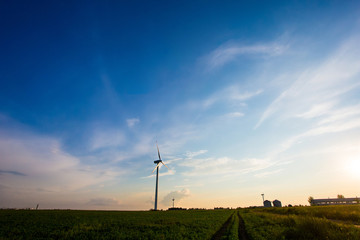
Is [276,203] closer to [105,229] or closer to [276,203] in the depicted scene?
[276,203]

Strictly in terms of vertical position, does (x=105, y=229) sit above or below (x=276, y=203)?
below

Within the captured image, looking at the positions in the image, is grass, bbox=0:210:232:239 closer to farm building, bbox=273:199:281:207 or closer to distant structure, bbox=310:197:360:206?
distant structure, bbox=310:197:360:206

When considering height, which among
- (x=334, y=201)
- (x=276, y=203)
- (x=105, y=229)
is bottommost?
(x=105, y=229)

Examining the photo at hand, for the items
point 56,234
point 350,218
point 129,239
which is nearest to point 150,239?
point 129,239

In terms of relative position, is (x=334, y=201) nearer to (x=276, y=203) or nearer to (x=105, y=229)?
(x=276, y=203)

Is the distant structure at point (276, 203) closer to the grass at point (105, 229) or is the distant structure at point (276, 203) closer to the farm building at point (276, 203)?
the farm building at point (276, 203)

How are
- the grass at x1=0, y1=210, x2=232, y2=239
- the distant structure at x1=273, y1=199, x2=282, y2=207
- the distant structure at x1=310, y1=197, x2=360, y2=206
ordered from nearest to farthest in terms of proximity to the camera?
1. the grass at x1=0, y1=210, x2=232, y2=239
2. the distant structure at x1=310, y1=197, x2=360, y2=206
3. the distant structure at x1=273, y1=199, x2=282, y2=207

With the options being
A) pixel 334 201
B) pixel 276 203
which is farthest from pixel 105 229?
pixel 276 203

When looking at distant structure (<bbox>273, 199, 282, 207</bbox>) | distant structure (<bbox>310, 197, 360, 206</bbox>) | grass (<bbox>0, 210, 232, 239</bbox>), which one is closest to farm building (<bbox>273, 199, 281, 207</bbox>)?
distant structure (<bbox>273, 199, 282, 207</bbox>)

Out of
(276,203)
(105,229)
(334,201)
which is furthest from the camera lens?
(276,203)

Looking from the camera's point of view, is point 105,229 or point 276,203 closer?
point 105,229

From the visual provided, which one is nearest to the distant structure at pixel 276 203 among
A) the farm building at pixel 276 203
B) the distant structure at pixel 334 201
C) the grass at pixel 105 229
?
the farm building at pixel 276 203

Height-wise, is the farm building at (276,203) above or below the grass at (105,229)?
above

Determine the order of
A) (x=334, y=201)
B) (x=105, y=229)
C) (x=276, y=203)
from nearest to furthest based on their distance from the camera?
1. (x=105, y=229)
2. (x=334, y=201)
3. (x=276, y=203)
